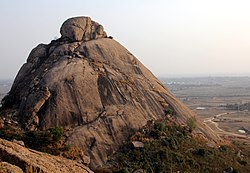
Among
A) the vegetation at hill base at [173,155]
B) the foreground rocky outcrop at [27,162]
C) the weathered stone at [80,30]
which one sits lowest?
the vegetation at hill base at [173,155]

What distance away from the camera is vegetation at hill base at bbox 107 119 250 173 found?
88.2ft

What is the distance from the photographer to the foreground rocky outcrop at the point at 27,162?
34.7ft

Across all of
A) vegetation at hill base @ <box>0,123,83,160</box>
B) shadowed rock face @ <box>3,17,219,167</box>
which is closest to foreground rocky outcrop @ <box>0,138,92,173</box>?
vegetation at hill base @ <box>0,123,83,160</box>

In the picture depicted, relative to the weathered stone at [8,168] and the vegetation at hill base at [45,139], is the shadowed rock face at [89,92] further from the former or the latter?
the weathered stone at [8,168]

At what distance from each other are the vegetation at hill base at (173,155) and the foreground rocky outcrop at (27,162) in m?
12.6

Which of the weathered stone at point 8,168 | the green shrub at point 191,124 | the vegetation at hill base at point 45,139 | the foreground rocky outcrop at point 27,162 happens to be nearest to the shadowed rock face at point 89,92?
the green shrub at point 191,124

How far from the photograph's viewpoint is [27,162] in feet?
35.7

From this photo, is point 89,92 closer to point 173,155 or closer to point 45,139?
point 45,139

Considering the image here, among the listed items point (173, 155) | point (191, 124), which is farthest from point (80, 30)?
point (173, 155)

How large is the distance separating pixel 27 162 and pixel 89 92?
20039 millimetres

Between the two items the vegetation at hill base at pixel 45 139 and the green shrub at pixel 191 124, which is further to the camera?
the green shrub at pixel 191 124

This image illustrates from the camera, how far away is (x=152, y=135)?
30016 millimetres

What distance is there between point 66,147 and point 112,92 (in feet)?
25.3

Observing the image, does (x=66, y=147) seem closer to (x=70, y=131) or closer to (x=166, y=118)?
(x=70, y=131)
